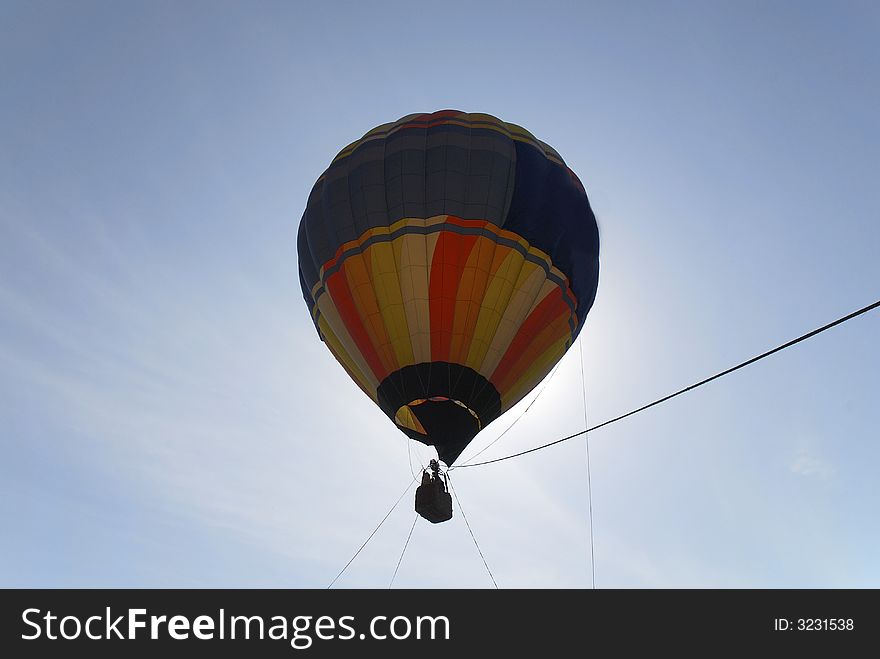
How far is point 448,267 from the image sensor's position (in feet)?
39.2

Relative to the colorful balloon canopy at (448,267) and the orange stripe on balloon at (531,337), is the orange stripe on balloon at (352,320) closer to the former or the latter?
the colorful balloon canopy at (448,267)

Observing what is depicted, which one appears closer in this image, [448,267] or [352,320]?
[448,267]

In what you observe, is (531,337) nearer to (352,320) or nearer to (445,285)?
(445,285)

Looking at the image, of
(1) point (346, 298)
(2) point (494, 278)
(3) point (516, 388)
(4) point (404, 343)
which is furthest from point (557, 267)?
(1) point (346, 298)

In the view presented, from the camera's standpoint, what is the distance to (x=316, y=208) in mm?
13289

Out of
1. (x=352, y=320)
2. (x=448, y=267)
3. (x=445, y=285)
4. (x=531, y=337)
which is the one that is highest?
(x=448, y=267)

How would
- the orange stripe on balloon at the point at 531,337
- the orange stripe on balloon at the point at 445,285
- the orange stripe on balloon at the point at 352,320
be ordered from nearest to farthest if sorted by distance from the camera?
1. the orange stripe on balloon at the point at 445,285
2. the orange stripe on balloon at the point at 531,337
3. the orange stripe on balloon at the point at 352,320

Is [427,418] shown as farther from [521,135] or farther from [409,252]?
[521,135]

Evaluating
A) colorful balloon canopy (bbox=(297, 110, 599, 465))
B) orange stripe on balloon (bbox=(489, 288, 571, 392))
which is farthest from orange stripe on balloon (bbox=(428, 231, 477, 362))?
orange stripe on balloon (bbox=(489, 288, 571, 392))

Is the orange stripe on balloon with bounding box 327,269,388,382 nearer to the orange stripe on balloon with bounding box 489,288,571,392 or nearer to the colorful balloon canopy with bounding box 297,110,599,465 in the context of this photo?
the colorful balloon canopy with bounding box 297,110,599,465

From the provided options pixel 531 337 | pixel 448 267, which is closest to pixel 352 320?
pixel 448 267

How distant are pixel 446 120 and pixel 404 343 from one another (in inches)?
185

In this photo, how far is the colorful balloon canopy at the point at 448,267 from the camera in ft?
39.2

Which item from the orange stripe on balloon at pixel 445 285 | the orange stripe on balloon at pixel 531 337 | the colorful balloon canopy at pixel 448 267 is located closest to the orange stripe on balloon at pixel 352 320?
the colorful balloon canopy at pixel 448 267
